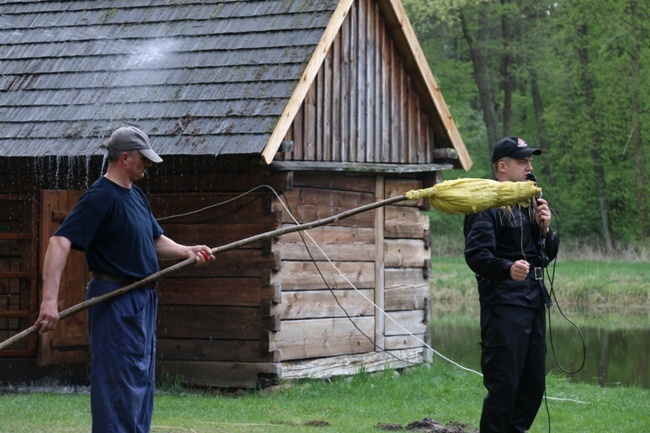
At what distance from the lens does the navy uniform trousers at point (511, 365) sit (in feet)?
23.7

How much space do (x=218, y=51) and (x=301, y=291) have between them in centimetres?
266

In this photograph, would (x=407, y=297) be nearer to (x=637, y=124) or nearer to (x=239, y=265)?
(x=239, y=265)

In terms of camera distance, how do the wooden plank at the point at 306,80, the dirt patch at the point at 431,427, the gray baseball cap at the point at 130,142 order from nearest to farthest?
the gray baseball cap at the point at 130,142 < the dirt patch at the point at 431,427 < the wooden plank at the point at 306,80

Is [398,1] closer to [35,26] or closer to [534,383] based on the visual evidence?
[35,26]

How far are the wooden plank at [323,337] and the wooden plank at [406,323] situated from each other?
395 mm

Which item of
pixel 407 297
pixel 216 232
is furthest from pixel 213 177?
pixel 407 297

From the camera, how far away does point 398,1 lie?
13.6 m

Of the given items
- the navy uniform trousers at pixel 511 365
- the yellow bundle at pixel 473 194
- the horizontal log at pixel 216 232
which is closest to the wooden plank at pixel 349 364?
the horizontal log at pixel 216 232

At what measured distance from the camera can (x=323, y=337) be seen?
1269cm

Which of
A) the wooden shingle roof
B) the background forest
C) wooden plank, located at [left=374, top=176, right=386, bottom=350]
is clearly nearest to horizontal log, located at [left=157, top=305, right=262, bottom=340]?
the wooden shingle roof

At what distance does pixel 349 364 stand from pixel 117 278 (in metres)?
6.74

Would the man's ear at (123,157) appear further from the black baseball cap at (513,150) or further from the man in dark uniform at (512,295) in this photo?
the black baseball cap at (513,150)

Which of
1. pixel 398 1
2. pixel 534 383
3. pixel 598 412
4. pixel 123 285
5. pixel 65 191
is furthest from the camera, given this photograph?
pixel 398 1

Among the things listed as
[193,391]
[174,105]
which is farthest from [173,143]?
[193,391]
